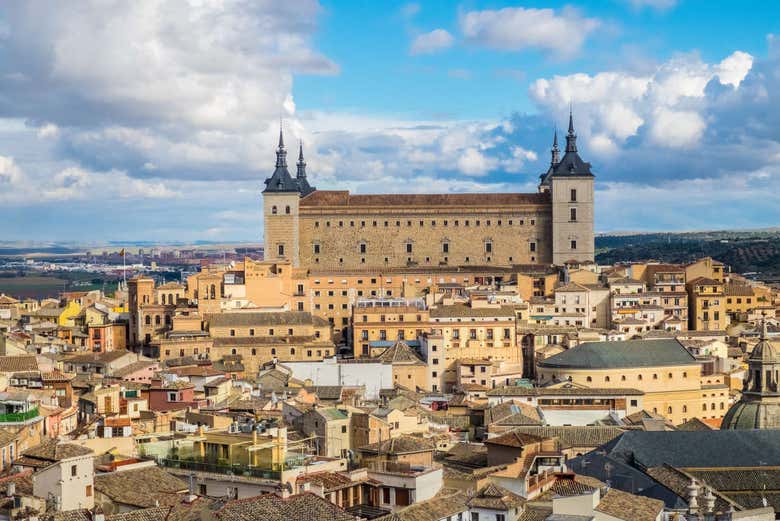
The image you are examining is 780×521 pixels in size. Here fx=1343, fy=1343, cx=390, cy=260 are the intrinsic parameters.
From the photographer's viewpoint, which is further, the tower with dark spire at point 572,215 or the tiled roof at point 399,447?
the tower with dark spire at point 572,215

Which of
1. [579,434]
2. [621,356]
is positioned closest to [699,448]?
[579,434]

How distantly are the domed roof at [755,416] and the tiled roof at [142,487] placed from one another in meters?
20.8

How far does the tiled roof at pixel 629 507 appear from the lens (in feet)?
83.1

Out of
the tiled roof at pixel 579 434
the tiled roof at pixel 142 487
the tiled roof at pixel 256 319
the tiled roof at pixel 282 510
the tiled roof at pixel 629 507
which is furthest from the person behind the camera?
the tiled roof at pixel 256 319

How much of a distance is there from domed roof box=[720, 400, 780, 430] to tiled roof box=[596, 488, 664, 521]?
15.3m

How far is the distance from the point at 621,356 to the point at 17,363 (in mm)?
26223

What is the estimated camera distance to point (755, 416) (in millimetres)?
41625

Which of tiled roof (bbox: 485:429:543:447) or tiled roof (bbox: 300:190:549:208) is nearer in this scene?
tiled roof (bbox: 485:429:543:447)

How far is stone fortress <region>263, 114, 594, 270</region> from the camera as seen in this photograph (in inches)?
3457

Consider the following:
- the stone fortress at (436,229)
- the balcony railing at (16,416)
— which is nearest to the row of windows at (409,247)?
the stone fortress at (436,229)

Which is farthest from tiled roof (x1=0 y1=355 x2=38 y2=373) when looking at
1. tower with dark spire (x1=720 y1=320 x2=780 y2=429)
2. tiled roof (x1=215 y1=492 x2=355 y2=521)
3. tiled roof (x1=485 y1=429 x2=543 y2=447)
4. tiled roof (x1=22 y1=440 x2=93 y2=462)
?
tiled roof (x1=215 y1=492 x2=355 y2=521)

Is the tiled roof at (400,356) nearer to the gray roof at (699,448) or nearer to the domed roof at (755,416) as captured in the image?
the domed roof at (755,416)

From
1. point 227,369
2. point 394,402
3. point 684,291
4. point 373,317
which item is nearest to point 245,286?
point 373,317

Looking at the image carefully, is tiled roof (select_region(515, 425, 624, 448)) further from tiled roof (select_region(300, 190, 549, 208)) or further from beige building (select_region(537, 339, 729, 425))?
tiled roof (select_region(300, 190, 549, 208))
